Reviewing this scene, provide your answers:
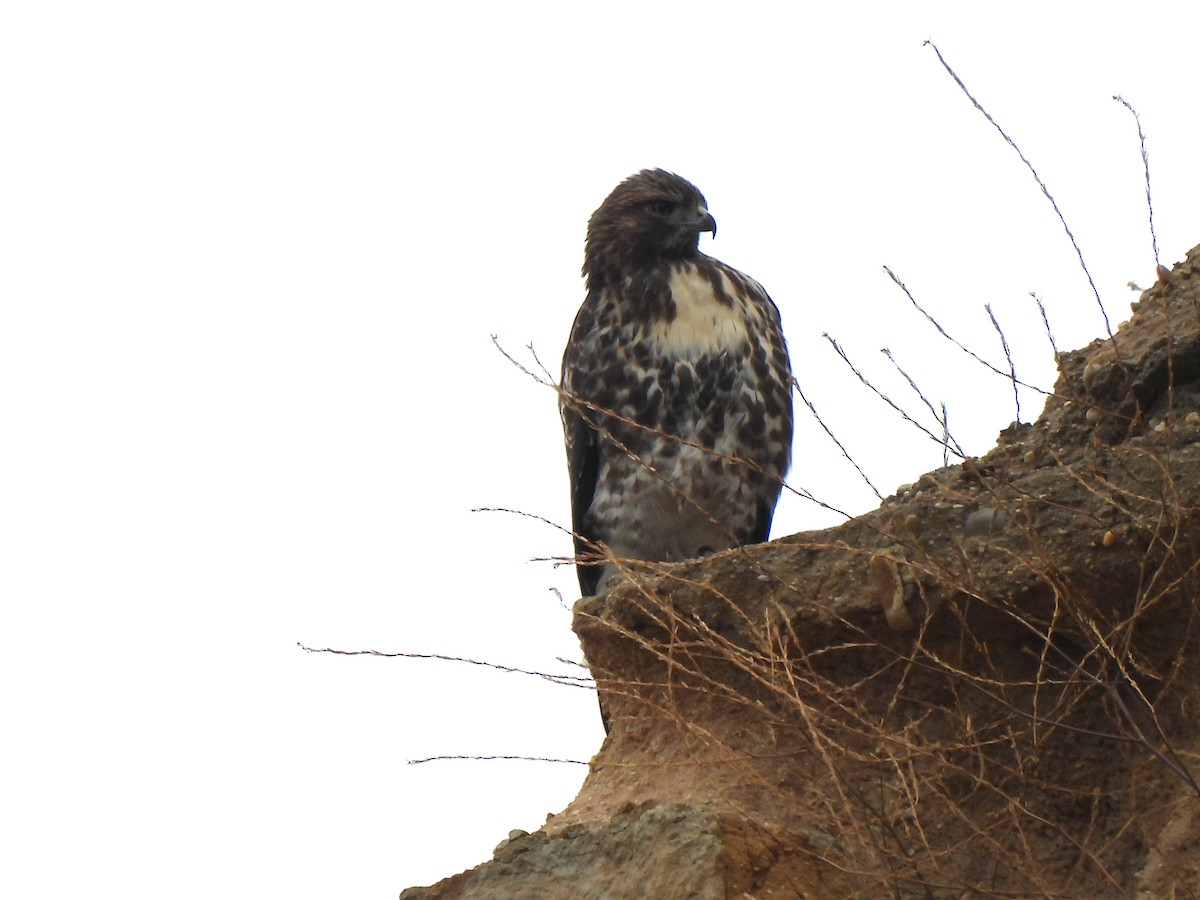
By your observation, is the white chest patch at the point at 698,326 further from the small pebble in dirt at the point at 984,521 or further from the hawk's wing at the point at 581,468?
the small pebble in dirt at the point at 984,521

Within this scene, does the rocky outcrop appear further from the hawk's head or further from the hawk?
the hawk's head

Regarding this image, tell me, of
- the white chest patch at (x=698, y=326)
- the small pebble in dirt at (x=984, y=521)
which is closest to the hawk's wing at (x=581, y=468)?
the white chest patch at (x=698, y=326)

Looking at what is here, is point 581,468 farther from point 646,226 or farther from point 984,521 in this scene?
point 984,521

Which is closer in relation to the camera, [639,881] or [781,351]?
[639,881]

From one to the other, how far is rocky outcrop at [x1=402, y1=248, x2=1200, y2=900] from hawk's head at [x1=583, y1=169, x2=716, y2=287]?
8.40ft

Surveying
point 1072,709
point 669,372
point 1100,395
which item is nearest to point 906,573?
point 1072,709

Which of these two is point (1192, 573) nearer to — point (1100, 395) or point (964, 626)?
point (964, 626)

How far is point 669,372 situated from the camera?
19.8 feet

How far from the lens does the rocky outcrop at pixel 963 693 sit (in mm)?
3473

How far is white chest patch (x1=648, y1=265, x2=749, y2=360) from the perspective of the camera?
19.9ft

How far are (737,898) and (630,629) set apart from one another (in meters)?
0.93

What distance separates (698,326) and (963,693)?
2.54m

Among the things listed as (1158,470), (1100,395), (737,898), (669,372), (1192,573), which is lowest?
(737,898)

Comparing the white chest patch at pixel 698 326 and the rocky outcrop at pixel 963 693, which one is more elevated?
the white chest patch at pixel 698 326
